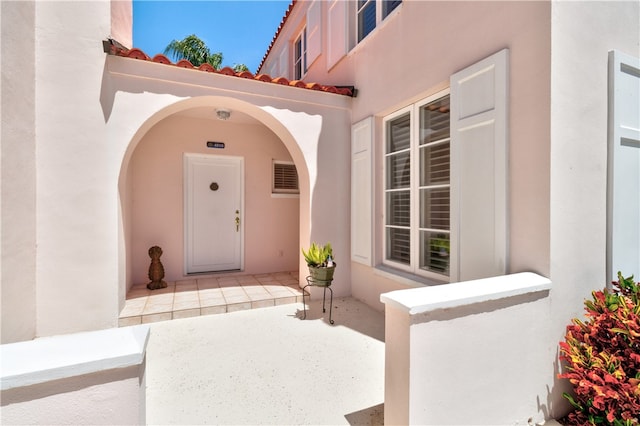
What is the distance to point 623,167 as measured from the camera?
2.58 meters

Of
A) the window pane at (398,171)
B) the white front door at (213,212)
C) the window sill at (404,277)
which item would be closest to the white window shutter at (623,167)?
the window sill at (404,277)

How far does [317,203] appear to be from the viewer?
4836mm

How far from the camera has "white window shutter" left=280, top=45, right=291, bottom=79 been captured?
8320mm

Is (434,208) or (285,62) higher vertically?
(285,62)

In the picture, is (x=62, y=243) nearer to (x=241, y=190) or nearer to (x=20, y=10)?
(x=20, y=10)

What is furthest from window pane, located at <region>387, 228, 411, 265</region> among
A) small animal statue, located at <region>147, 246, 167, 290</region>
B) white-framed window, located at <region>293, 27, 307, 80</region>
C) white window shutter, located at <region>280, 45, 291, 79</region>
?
white window shutter, located at <region>280, 45, 291, 79</region>

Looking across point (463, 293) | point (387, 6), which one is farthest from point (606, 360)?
point (387, 6)

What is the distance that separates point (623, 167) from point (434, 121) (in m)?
1.79

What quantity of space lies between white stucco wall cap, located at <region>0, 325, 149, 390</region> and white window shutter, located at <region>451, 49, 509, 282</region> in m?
2.76

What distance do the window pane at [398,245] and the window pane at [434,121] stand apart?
4.28ft

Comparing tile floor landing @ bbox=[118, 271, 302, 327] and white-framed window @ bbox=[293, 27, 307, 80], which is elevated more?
white-framed window @ bbox=[293, 27, 307, 80]

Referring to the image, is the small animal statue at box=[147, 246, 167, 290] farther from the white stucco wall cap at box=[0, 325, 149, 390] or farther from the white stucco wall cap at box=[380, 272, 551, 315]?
the white stucco wall cap at box=[380, 272, 551, 315]

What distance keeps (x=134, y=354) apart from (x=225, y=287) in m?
4.12

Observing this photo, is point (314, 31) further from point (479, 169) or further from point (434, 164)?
point (479, 169)
